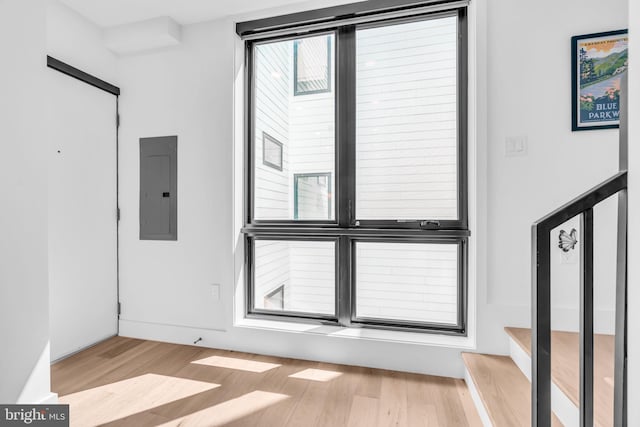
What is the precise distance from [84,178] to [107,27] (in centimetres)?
128

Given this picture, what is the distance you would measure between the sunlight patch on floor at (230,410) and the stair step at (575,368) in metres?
1.36

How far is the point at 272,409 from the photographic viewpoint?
1743mm

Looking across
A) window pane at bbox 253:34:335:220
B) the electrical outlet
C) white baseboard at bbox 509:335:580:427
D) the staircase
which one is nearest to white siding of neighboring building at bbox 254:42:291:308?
window pane at bbox 253:34:335:220

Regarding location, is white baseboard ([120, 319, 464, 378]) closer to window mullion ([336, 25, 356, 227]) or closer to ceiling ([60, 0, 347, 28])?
window mullion ([336, 25, 356, 227])

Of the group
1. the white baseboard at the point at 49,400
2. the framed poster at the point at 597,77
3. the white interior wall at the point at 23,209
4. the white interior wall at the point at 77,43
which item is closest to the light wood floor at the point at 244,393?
the white baseboard at the point at 49,400

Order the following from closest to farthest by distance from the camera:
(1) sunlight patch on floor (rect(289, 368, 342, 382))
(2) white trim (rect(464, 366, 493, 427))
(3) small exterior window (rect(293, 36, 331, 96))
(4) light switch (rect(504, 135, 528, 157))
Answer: (2) white trim (rect(464, 366, 493, 427)), (4) light switch (rect(504, 135, 528, 157)), (1) sunlight patch on floor (rect(289, 368, 342, 382)), (3) small exterior window (rect(293, 36, 331, 96))

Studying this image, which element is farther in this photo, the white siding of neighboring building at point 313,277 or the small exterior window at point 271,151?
the small exterior window at point 271,151

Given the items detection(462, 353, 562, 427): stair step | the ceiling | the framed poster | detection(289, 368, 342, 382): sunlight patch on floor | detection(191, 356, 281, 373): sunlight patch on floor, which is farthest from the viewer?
the ceiling

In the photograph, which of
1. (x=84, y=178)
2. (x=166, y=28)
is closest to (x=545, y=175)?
(x=166, y=28)

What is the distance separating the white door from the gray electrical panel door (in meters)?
0.27

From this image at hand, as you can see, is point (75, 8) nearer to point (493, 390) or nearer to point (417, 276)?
point (417, 276)

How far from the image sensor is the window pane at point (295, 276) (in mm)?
2469

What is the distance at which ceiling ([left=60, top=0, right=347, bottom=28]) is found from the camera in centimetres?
234

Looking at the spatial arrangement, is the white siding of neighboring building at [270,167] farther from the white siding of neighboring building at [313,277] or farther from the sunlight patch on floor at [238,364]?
the sunlight patch on floor at [238,364]
